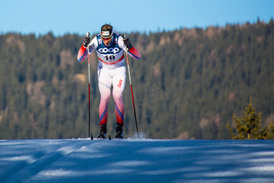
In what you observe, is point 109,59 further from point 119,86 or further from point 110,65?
point 119,86

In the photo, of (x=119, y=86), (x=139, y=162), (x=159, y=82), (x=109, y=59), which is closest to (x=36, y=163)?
(x=139, y=162)

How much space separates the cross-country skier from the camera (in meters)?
8.56

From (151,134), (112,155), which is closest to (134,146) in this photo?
(112,155)

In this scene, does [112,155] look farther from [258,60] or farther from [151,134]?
[258,60]

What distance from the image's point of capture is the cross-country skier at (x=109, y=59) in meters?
8.56

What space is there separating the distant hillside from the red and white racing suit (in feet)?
288

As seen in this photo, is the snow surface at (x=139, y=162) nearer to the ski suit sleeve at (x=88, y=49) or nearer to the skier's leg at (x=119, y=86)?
the skier's leg at (x=119, y=86)

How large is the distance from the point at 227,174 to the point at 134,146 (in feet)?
5.14

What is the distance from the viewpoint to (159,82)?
12044 centimetres

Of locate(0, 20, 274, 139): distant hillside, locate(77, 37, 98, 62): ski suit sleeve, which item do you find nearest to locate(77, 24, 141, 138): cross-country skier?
locate(77, 37, 98, 62): ski suit sleeve

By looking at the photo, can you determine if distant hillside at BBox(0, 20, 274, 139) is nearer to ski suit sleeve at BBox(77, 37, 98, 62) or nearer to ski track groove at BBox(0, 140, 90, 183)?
ski suit sleeve at BBox(77, 37, 98, 62)

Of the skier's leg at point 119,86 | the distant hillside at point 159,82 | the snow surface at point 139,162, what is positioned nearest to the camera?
the snow surface at point 139,162

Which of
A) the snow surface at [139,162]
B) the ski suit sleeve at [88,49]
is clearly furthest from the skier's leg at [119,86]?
the snow surface at [139,162]

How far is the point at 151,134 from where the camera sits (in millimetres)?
104562
